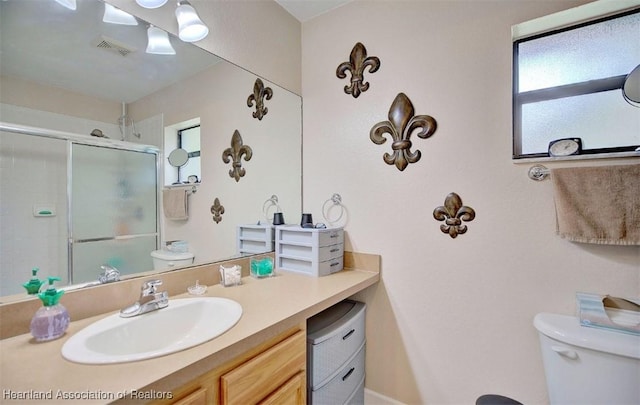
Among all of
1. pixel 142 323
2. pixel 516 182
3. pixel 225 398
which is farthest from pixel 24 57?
pixel 516 182

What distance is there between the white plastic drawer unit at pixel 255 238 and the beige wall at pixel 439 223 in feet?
1.45

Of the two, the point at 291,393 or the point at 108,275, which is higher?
the point at 108,275

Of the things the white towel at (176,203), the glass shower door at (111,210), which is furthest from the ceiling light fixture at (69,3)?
the white towel at (176,203)

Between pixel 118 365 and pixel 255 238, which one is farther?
pixel 255 238

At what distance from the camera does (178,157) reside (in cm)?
132

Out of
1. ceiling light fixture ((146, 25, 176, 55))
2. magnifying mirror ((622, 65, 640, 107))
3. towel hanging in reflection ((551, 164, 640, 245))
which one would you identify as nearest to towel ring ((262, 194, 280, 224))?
ceiling light fixture ((146, 25, 176, 55))

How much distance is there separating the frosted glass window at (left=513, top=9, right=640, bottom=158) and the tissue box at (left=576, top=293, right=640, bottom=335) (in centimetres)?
58

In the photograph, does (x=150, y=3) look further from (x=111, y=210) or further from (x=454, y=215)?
(x=454, y=215)

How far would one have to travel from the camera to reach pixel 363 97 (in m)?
1.62

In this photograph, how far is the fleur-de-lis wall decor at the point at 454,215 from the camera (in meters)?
1.33

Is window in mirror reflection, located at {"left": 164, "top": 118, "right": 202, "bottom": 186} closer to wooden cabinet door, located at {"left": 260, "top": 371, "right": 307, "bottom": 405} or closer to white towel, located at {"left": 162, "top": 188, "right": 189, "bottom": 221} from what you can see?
white towel, located at {"left": 162, "top": 188, "right": 189, "bottom": 221}

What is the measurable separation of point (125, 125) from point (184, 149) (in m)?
0.28

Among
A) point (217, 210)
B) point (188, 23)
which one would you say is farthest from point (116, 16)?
point (217, 210)

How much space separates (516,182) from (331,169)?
3.19 feet
